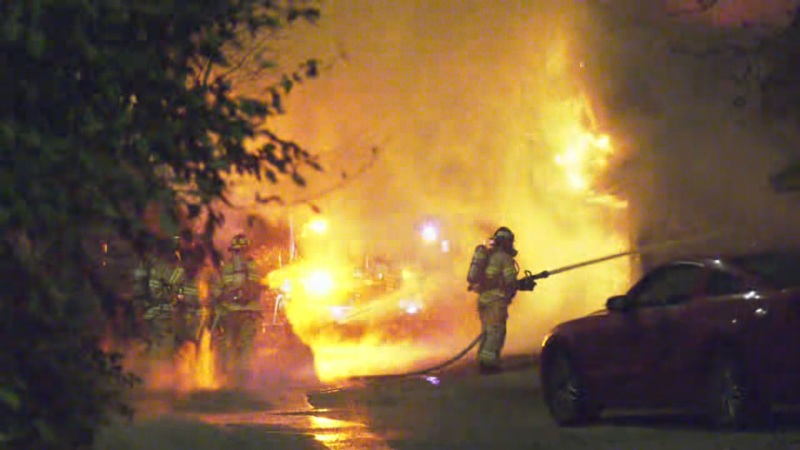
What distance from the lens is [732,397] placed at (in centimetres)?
895

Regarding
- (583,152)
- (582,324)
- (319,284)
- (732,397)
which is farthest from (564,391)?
(319,284)

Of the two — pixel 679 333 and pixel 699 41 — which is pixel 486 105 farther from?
pixel 679 333

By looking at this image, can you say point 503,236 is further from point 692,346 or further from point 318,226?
point 318,226

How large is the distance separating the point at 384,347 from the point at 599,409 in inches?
414

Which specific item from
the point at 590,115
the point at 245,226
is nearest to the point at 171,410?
the point at 245,226

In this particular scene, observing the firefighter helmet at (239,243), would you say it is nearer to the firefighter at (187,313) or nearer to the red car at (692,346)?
the firefighter at (187,313)

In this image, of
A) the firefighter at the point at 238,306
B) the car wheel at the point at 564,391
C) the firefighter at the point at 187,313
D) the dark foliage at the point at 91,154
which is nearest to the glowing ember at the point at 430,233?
the firefighter at the point at 238,306

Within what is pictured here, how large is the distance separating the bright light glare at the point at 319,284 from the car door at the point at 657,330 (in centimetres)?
1411

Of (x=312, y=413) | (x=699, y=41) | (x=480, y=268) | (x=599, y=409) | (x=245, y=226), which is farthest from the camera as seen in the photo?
(x=699, y=41)

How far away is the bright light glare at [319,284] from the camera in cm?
2374

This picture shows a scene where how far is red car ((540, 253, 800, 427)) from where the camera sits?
28.4 ft

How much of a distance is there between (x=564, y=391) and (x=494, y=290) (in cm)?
434

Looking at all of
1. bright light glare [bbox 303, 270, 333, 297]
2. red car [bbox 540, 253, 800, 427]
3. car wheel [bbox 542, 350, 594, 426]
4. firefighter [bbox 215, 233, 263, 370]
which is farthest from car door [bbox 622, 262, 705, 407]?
bright light glare [bbox 303, 270, 333, 297]

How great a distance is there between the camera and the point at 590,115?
773 inches
